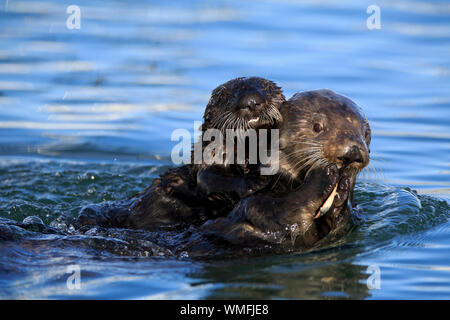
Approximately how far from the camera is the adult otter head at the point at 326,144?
5.14 meters

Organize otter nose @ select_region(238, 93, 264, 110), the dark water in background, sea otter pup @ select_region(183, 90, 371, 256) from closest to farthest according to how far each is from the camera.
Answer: the dark water in background < sea otter pup @ select_region(183, 90, 371, 256) < otter nose @ select_region(238, 93, 264, 110)

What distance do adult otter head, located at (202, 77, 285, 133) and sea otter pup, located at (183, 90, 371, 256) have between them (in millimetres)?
165

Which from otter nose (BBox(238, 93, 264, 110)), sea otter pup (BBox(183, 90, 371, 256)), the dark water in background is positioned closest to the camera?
the dark water in background

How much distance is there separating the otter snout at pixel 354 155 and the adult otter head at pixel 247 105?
675mm

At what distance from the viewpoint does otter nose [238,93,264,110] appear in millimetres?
5613

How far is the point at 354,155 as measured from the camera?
5.12 meters

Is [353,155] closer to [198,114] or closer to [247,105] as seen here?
[247,105]

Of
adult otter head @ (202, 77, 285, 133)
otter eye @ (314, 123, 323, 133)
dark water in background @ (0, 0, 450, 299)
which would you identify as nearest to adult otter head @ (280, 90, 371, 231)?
otter eye @ (314, 123, 323, 133)

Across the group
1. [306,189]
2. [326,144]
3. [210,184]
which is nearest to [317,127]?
[326,144]

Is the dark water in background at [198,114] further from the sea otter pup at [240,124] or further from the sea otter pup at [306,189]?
the sea otter pup at [240,124]

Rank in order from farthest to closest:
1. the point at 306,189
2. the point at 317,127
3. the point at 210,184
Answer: the point at 210,184 → the point at 317,127 → the point at 306,189

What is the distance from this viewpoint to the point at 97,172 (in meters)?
8.34

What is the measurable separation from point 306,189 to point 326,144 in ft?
1.28

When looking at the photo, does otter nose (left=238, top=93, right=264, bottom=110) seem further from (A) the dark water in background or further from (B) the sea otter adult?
(A) the dark water in background
